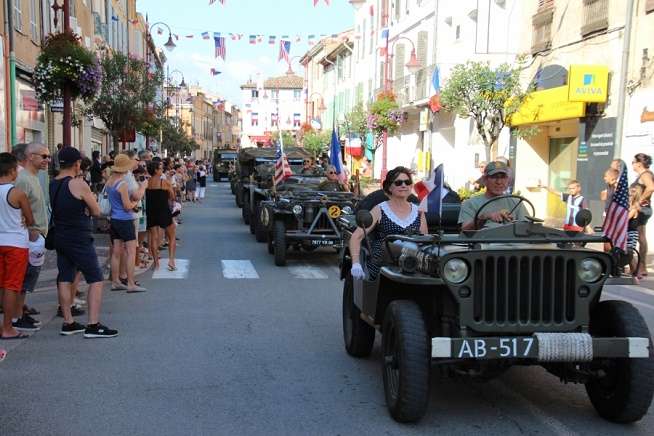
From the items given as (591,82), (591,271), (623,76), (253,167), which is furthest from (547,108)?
(591,271)

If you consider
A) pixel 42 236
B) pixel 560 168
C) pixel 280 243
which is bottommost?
pixel 280 243

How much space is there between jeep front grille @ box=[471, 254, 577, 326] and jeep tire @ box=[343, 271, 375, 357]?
72.6 inches

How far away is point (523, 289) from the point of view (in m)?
4.30

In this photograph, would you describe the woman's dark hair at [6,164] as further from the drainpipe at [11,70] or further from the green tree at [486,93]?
the green tree at [486,93]

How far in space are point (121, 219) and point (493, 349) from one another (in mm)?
5929

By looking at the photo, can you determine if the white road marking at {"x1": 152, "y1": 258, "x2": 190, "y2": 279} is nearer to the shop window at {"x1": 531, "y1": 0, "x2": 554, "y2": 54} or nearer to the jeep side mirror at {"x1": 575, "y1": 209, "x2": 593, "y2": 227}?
the jeep side mirror at {"x1": 575, "y1": 209, "x2": 593, "y2": 227}

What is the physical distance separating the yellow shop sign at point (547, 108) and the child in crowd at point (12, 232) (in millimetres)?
14287

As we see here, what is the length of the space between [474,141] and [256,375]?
21.4m

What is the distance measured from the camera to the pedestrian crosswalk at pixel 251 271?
427 inches

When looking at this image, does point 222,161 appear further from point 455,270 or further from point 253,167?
point 455,270

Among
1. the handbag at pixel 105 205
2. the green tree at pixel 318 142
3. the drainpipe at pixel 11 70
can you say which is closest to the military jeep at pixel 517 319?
the handbag at pixel 105 205

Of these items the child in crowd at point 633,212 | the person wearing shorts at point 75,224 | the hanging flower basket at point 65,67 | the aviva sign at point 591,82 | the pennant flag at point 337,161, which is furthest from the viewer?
the aviva sign at point 591,82

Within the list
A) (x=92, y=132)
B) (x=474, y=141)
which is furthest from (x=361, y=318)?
(x=92, y=132)

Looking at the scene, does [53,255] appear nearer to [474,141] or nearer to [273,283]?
[273,283]
